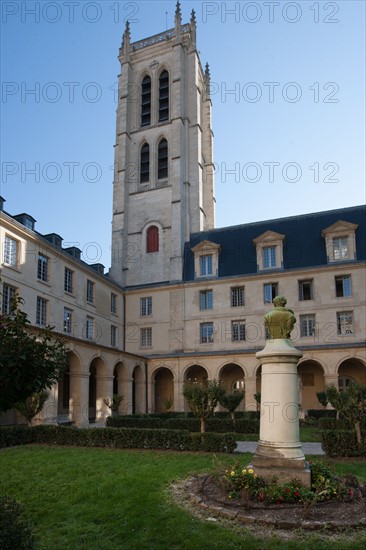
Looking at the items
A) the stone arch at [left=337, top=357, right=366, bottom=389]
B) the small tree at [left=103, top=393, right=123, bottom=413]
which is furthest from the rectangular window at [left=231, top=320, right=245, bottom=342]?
the small tree at [left=103, top=393, right=123, bottom=413]

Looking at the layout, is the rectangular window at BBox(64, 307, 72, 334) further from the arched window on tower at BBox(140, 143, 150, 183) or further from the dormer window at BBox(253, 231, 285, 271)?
the arched window on tower at BBox(140, 143, 150, 183)

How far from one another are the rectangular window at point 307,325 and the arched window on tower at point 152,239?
13.8 metres

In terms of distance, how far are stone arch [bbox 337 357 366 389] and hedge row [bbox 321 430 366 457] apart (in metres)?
20.1

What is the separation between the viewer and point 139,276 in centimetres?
3984

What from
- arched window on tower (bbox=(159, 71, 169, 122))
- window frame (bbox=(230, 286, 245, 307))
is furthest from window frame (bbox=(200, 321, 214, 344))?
arched window on tower (bbox=(159, 71, 169, 122))

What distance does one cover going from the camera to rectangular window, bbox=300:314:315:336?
33.2 m

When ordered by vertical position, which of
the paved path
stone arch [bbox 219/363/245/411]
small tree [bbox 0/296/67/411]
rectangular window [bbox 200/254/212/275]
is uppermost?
rectangular window [bbox 200/254/212/275]

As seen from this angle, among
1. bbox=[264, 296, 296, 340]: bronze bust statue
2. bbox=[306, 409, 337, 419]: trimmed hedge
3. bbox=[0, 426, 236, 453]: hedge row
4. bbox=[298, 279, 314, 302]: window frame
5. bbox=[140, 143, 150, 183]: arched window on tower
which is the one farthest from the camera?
bbox=[140, 143, 150, 183]: arched window on tower

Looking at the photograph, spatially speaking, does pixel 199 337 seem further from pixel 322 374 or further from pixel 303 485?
pixel 303 485

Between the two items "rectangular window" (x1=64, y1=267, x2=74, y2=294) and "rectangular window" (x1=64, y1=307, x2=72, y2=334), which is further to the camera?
"rectangular window" (x1=64, y1=267, x2=74, y2=294)

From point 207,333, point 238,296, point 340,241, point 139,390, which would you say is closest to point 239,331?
point 207,333

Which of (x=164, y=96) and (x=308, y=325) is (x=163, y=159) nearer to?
(x=164, y=96)

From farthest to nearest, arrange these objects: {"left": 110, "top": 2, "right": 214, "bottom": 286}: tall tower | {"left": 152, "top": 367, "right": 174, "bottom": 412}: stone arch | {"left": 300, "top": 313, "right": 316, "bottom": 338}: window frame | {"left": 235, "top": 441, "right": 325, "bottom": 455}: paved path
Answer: {"left": 110, "top": 2, "right": 214, "bottom": 286}: tall tower < {"left": 152, "top": 367, "right": 174, "bottom": 412}: stone arch < {"left": 300, "top": 313, "right": 316, "bottom": 338}: window frame < {"left": 235, "top": 441, "right": 325, "bottom": 455}: paved path

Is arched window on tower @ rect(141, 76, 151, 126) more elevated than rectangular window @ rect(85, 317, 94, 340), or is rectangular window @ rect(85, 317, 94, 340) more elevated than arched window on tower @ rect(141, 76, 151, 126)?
arched window on tower @ rect(141, 76, 151, 126)
